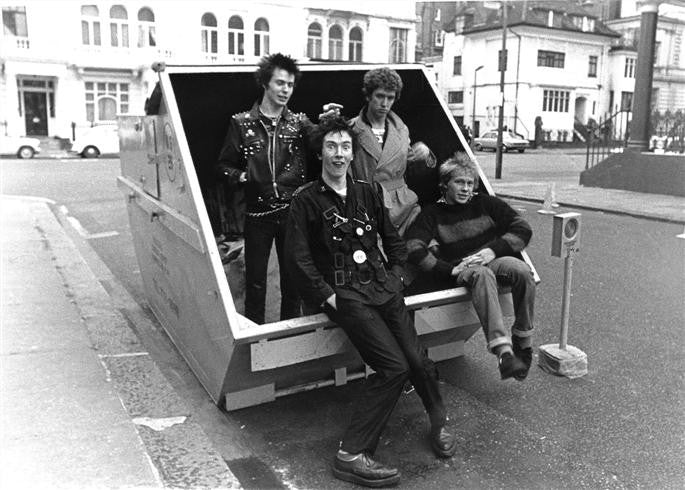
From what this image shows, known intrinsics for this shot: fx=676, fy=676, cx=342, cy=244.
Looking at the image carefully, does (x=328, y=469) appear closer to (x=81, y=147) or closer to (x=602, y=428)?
(x=602, y=428)

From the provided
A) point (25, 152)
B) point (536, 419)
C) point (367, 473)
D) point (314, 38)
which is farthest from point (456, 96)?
point (367, 473)

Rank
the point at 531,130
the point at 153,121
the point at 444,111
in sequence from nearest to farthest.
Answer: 1. the point at 153,121
2. the point at 444,111
3. the point at 531,130

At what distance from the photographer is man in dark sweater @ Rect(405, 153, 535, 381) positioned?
3.88m

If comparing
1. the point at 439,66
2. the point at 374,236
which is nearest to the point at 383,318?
the point at 374,236

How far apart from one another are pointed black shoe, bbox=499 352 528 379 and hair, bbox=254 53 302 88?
2.08 metres

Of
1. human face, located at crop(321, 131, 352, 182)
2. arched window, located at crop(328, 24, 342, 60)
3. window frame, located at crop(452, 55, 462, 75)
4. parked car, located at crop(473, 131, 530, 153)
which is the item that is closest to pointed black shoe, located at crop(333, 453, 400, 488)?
human face, located at crop(321, 131, 352, 182)

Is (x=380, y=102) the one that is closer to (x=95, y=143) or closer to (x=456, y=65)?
(x=95, y=143)

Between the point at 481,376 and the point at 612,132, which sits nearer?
the point at 481,376

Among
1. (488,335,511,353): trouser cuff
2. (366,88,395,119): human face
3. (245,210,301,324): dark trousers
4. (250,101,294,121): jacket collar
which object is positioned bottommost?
(488,335,511,353): trouser cuff

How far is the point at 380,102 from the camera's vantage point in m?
4.21

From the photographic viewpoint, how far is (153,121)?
4.42 m

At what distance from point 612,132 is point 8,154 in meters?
22.8

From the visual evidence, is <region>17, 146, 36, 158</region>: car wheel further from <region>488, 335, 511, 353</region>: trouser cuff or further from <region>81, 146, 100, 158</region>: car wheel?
<region>488, 335, 511, 353</region>: trouser cuff

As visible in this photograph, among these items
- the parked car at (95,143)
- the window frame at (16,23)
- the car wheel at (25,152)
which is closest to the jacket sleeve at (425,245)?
the parked car at (95,143)
